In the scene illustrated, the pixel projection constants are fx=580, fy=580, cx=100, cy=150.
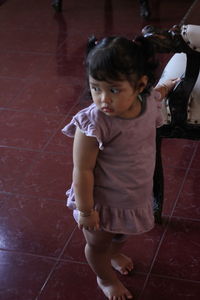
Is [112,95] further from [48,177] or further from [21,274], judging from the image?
[48,177]

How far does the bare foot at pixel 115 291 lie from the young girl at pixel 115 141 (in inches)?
7.1

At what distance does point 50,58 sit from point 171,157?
4.05ft

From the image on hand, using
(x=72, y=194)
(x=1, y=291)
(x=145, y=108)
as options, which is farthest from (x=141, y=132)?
(x=1, y=291)

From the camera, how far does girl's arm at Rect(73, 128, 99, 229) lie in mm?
1398

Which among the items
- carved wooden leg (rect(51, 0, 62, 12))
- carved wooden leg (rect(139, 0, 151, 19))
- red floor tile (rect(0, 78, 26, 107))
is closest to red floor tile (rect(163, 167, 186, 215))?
red floor tile (rect(0, 78, 26, 107))

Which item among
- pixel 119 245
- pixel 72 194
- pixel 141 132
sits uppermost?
pixel 141 132

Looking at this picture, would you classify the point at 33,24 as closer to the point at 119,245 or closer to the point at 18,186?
the point at 18,186

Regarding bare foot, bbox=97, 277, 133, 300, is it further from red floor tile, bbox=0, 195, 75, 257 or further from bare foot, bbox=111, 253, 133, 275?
red floor tile, bbox=0, 195, 75, 257

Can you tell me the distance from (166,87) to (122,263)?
0.57 metres

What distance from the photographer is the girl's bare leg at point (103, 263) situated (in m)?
1.59

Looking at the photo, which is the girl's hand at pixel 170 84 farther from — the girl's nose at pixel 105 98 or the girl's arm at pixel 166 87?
the girl's nose at pixel 105 98

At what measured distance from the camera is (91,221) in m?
1.48

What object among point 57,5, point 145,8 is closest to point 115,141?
point 145,8

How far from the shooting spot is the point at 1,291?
1815 millimetres
